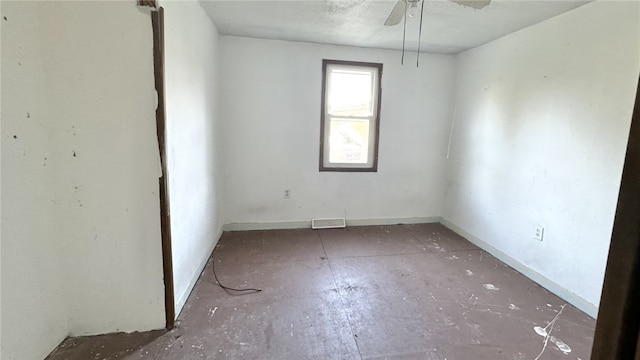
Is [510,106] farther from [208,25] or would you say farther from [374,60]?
[208,25]

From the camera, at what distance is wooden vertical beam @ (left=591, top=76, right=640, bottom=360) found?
380 mm

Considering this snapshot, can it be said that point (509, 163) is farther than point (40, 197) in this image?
Yes

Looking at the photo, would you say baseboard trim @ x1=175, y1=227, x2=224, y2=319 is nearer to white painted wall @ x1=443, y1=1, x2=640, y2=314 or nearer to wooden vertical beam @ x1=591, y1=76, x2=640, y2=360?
wooden vertical beam @ x1=591, y1=76, x2=640, y2=360

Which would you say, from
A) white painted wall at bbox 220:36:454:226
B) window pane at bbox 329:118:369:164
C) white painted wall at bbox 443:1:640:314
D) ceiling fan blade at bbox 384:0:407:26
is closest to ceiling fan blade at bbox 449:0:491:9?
ceiling fan blade at bbox 384:0:407:26

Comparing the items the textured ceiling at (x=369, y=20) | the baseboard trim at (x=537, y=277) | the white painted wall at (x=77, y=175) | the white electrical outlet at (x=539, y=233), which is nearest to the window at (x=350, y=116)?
the textured ceiling at (x=369, y=20)

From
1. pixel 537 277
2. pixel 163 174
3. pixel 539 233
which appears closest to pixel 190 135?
pixel 163 174

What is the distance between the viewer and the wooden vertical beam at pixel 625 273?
0.38 m

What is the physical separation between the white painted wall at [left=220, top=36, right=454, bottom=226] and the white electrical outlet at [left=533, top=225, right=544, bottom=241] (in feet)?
4.96

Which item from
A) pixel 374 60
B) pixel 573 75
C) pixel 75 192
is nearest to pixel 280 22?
pixel 374 60

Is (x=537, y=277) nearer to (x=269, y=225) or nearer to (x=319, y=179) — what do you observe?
(x=319, y=179)

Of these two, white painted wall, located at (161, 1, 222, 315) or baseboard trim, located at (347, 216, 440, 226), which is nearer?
white painted wall, located at (161, 1, 222, 315)

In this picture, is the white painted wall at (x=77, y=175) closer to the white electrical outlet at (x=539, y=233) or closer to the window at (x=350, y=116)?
the window at (x=350, y=116)

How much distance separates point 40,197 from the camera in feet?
5.18

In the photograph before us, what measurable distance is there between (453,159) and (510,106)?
1.08 m
